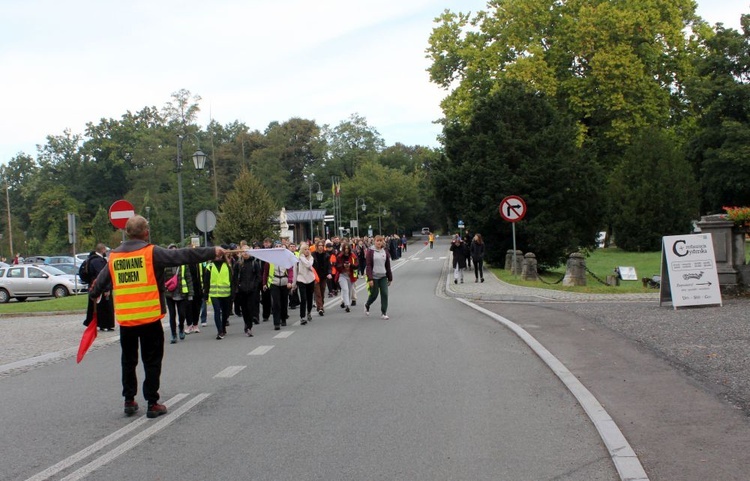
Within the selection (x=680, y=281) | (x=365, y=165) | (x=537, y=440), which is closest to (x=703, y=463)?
(x=537, y=440)

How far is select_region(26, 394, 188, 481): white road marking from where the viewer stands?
506 centimetres

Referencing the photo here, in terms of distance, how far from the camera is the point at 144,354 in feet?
22.7

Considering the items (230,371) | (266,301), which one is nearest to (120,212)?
(266,301)

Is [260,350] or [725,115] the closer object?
[260,350]

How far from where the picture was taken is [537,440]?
18.7 feet

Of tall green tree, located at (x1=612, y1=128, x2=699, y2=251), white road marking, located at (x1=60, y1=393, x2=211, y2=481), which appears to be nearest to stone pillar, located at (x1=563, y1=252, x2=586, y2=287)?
white road marking, located at (x1=60, y1=393, x2=211, y2=481)

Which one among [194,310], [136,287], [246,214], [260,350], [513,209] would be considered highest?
[246,214]

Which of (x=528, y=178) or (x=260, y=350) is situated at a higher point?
(x=528, y=178)

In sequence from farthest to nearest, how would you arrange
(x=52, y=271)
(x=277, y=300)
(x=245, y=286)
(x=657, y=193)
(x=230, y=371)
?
(x=657, y=193)
(x=52, y=271)
(x=277, y=300)
(x=245, y=286)
(x=230, y=371)

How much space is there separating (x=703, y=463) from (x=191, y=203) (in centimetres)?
8146

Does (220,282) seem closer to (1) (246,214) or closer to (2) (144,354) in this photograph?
(2) (144,354)

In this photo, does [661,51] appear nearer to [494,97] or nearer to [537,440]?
[494,97]

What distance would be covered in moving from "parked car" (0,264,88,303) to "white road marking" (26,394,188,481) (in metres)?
25.5

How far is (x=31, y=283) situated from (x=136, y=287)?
26675mm
